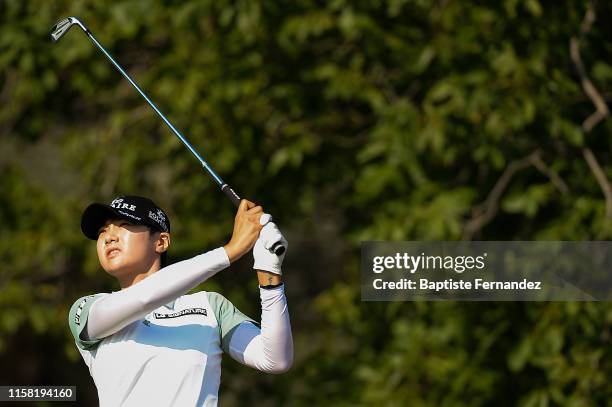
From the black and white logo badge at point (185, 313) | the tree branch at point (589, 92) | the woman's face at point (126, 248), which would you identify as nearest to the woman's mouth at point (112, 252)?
the woman's face at point (126, 248)

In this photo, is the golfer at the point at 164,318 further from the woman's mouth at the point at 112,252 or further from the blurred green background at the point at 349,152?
the blurred green background at the point at 349,152

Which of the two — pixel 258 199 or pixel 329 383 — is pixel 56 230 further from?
pixel 329 383

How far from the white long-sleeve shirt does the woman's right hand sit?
0.04 metres

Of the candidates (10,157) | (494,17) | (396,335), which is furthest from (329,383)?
(10,157)

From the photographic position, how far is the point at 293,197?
28.7 ft

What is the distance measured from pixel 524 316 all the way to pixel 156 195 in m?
2.78

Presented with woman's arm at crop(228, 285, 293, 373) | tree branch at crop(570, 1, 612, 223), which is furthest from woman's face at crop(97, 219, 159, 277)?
tree branch at crop(570, 1, 612, 223)

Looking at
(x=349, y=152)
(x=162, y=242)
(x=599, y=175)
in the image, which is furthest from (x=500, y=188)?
(x=162, y=242)

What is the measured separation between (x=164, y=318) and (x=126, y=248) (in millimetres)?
255

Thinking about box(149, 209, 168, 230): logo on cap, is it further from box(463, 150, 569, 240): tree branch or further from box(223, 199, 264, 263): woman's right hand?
box(463, 150, 569, 240): tree branch

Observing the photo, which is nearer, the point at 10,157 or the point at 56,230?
the point at 56,230

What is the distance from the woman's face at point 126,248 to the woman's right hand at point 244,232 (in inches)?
15.9

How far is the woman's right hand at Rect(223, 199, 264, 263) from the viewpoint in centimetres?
362

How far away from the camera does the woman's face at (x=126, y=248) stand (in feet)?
12.8
